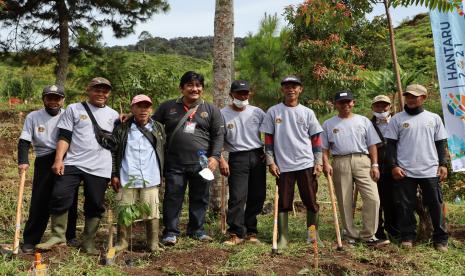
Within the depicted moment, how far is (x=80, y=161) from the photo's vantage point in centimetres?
498

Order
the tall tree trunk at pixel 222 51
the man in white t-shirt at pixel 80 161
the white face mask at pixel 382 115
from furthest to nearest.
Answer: the tall tree trunk at pixel 222 51 → the white face mask at pixel 382 115 → the man in white t-shirt at pixel 80 161

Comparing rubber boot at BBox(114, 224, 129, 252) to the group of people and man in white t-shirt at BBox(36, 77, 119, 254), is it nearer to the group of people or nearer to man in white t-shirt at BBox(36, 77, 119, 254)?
the group of people

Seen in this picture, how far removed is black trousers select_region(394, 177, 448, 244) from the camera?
5.41 meters

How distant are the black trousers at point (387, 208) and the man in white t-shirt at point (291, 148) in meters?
0.94

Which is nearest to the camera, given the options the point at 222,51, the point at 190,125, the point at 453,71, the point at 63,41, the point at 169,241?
the point at 169,241

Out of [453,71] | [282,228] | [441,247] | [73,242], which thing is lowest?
[441,247]

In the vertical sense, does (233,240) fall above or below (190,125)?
below

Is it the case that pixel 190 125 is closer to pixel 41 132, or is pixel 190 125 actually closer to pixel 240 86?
pixel 240 86

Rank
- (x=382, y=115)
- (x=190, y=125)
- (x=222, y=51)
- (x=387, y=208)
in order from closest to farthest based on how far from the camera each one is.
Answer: (x=190, y=125) < (x=382, y=115) < (x=387, y=208) < (x=222, y=51)

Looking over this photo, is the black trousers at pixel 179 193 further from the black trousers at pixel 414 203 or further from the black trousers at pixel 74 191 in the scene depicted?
the black trousers at pixel 414 203

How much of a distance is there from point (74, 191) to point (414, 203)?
3.69 m

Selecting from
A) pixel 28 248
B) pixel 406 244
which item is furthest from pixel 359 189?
pixel 28 248

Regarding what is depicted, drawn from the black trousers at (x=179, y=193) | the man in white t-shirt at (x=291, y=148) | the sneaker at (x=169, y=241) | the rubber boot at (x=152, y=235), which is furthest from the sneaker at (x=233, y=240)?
the rubber boot at (x=152, y=235)

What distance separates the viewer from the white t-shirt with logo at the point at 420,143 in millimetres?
5398
